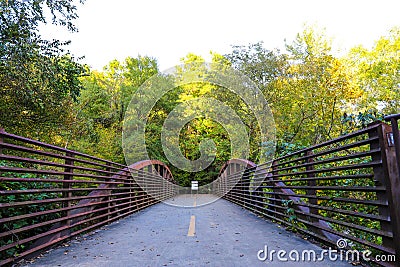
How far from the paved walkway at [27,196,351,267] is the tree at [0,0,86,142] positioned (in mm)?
4522

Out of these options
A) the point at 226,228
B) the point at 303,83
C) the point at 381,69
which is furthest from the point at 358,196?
the point at 381,69

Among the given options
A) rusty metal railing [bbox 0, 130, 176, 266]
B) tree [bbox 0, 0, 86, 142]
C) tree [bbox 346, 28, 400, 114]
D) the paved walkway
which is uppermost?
tree [bbox 346, 28, 400, 114]

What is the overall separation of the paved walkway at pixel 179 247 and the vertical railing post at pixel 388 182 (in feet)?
2.56

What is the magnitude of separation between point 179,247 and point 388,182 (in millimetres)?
2801

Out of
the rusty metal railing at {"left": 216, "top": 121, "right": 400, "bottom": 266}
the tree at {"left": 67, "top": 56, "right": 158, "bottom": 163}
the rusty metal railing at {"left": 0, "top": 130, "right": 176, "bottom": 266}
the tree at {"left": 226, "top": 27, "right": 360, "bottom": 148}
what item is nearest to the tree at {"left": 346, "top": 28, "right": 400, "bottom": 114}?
Answer: the tree at {"left": 226, "top": 27, "right": 360, "bottom": 148}

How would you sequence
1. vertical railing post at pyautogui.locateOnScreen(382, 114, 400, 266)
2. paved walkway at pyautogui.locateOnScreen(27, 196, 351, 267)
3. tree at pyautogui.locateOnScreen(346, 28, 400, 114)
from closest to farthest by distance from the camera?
vertical railing post at pyautogui.locateOnScreen(382, 114, 400, 266) → paved walkway at pyautogui.locateOnScreen(27, 196, 351, 267) → tree at pyautogui.locateOnScreen(346, 28, 400, 114)

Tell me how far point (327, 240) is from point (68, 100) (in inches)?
424

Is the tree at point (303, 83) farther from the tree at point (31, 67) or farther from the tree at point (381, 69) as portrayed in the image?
the tree at point (31, 67)

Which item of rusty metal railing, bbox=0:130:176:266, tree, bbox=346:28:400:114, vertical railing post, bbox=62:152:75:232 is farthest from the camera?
tree, bbox=346:28:400:114

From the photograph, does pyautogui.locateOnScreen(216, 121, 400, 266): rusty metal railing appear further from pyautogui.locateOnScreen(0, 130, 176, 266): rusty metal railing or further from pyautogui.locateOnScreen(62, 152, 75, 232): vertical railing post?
pyautogui.locateOnScreen(62, 152, 75, 232): vertical railing post

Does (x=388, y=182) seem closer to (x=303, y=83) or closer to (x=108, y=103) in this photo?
(x=303, y=83)

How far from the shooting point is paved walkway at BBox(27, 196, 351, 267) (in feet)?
11.0

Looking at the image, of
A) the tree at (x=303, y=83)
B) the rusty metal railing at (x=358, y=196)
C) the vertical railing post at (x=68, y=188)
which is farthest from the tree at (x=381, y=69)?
the vertical railing post at (x=68, y=188)

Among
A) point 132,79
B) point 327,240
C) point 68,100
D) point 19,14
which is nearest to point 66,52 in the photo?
point 19,14
